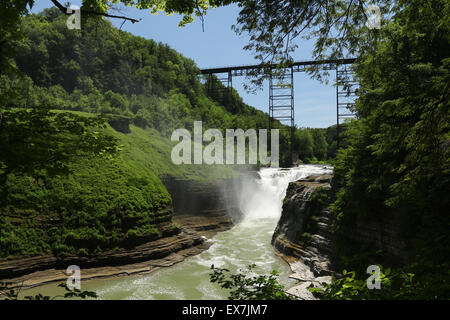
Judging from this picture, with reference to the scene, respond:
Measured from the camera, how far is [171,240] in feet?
54.3

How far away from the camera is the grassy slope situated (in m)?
12.6

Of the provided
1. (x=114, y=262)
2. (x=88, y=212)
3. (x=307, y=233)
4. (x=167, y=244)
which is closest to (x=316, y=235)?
(x=307, y=233)

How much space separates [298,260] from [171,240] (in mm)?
6850

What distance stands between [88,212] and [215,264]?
267 inches

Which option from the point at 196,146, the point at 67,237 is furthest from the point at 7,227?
the point at 196,146

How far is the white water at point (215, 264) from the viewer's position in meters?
11.9

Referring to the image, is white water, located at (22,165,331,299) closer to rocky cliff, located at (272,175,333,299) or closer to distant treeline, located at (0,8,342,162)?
rocky cliff, located at (272,175,333,299)

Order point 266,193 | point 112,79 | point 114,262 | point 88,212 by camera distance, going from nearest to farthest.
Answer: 1. point 114,262
2. point 88,212
3. point 266,193
4. point 112,79

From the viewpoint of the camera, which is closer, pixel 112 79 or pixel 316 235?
pixel 316 235

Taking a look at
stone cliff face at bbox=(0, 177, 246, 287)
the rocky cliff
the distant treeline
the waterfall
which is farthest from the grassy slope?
the distant treeline

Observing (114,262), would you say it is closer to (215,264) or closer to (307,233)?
(215,264)

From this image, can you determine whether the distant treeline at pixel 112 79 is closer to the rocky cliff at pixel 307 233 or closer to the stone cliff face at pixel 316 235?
the rocky cliff at pixel 307 233

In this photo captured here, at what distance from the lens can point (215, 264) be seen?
50.8ft
